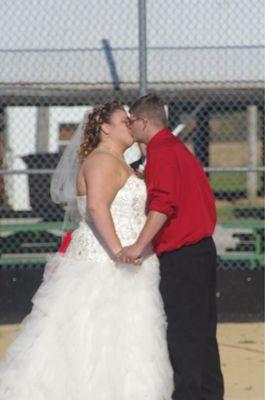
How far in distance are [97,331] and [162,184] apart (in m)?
0.82

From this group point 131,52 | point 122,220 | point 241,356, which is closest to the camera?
point 122,220

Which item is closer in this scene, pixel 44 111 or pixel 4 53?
pixel 4 53

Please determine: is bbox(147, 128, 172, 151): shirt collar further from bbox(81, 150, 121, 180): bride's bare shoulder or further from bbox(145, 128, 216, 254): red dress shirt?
bbox(81, 150, 121, 180): bride's bare shoulder

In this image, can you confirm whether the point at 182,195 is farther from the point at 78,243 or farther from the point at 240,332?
the point at 240,332

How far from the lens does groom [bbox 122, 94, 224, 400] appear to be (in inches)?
224

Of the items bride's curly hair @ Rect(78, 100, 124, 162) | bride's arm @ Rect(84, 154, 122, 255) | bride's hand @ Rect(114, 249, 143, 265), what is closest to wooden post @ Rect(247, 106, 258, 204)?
bride's curly hair @ Rect(78, 100, 124, 162)

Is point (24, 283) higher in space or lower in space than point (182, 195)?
lower

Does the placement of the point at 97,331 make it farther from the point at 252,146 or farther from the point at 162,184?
the point at 252,146

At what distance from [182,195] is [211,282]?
535 mm

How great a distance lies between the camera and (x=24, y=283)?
9461 millimetres

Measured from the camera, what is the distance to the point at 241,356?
8227 mm

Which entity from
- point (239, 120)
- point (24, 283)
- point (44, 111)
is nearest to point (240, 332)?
point (24, 283)

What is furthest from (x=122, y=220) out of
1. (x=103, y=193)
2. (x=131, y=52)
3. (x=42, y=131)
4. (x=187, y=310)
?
(x=42, y=131)

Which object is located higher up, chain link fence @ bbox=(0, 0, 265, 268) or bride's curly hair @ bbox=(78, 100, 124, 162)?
chain link fence @ bbox=(0, 0, 265, 268)
